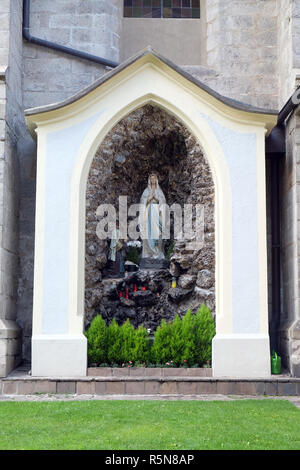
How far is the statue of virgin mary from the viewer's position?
11.1 m

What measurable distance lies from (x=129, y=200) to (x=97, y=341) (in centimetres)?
297

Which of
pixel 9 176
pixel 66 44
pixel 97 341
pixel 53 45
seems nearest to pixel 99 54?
pixel 66 44

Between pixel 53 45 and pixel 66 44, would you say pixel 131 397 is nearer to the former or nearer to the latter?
pixel 53 45

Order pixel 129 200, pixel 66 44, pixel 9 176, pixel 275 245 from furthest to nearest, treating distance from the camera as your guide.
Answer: pixel 66 44 → pixel 129 200 → pixel 275 245 → pixel 9 176

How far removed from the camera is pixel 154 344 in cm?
956

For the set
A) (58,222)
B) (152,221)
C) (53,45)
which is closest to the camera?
(58,222)

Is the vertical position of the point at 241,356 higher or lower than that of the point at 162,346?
lower

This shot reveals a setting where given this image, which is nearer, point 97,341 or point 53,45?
point 97,341

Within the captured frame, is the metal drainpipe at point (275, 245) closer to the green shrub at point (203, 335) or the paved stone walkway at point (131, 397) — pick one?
the green shrub at point (203, 335)

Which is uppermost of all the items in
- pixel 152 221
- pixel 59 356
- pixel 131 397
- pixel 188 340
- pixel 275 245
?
pixel 152 221

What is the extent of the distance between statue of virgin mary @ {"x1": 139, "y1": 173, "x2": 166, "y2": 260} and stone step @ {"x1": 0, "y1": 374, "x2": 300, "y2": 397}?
2.82 meters

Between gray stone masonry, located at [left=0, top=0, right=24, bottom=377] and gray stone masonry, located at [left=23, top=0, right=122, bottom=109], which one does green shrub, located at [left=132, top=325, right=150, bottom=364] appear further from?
gray stone masonry, located at [left=23, top=0, right=122, bottom=109]

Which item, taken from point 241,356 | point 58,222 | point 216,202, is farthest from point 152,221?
point 241,356
